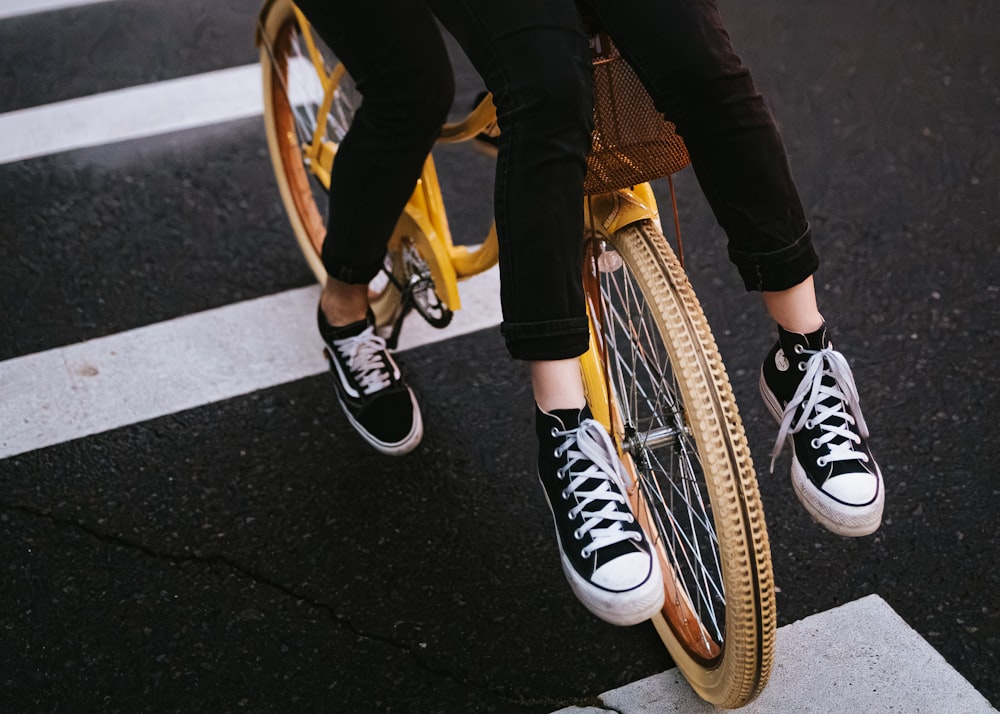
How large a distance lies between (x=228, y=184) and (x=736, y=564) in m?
2.89

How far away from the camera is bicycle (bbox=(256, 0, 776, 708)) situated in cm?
183

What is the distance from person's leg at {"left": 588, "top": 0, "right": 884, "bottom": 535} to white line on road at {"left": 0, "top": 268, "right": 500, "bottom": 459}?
1480 millimetres

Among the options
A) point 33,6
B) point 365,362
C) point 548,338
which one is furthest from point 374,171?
point 33,6

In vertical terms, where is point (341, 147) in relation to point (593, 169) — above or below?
below

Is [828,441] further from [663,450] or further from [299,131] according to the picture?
[299,131]

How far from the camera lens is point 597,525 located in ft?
6.25

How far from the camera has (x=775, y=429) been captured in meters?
2.85

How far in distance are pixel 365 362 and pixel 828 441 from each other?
1252mm

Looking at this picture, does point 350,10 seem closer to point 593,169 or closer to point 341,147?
point 341,147

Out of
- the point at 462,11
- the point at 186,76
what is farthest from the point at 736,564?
the point at 186,76

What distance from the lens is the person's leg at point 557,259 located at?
1.80m

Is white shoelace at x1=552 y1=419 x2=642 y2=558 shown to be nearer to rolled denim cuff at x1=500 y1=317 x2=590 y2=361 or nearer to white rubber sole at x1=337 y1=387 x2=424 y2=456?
rolled denim cuff at x1=500 y1=317 x2=590 y2=361

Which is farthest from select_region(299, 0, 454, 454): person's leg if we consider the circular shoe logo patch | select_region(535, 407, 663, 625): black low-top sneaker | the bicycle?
the circular shoe logo patch

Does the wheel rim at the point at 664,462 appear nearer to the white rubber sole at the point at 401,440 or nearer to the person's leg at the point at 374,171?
the person's leg at the point at 374,171
